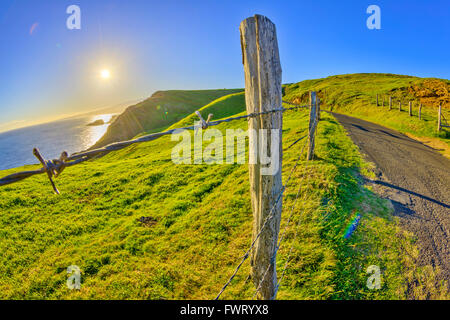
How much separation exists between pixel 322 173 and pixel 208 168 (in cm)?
647

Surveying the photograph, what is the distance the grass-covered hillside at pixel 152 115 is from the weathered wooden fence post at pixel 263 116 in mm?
58025

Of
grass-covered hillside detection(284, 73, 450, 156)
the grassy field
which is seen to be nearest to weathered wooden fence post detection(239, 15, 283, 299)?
the grassy field

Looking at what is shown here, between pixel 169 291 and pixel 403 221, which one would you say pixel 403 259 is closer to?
pixel 403 221

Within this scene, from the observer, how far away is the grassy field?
14.6ft

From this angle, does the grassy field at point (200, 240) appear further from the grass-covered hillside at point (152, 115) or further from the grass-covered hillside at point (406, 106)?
the grass-covered hillside at point (152, 115)

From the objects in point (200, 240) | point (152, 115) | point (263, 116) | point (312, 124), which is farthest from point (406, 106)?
point (152, 115)

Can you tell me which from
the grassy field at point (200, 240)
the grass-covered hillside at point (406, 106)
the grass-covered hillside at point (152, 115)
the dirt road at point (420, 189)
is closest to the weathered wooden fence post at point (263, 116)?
the grassy field at point (200, 240)

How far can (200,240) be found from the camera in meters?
6.22

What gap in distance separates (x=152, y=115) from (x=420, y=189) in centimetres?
7835

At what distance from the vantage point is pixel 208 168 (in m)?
12.2

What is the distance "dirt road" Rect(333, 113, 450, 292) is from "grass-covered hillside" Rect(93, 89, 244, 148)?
5421 centimetres

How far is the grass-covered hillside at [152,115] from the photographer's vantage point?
6619cm

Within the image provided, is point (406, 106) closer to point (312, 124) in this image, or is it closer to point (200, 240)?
point (312, 124)

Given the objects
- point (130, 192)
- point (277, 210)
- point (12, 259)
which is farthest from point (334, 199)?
point (12, 259)
